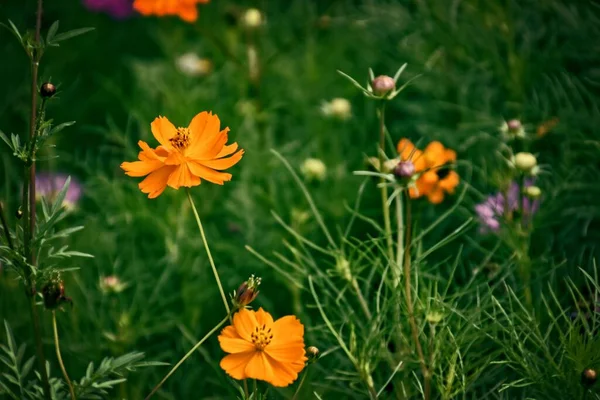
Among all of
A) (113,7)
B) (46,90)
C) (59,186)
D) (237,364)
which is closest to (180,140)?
(46,90)

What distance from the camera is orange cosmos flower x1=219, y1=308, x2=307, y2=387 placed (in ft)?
2.22

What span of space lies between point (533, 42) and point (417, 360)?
893 millimetres

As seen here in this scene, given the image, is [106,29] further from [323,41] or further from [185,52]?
[323,41]

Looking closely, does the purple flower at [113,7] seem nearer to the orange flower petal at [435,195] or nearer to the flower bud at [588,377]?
the orange flower petal at [435,195]

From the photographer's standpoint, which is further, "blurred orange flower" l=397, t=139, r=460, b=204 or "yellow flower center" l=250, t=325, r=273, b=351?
"blurred orange flower" l=397, t=139, r=460, b=204

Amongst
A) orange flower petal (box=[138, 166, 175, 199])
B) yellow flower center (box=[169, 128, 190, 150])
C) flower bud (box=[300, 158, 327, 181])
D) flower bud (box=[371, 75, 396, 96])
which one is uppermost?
flower bud (box=[371, 75, 396, 96])

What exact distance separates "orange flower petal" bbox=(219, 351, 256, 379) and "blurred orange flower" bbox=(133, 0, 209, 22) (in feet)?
2.23

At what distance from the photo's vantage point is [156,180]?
74 cm

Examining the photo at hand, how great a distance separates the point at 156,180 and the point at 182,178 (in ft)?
0.13

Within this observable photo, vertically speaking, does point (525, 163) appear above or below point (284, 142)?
above

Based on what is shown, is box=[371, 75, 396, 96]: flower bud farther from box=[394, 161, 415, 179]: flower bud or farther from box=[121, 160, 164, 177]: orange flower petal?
box=[121, 160, 164, 177]: orange flower petal

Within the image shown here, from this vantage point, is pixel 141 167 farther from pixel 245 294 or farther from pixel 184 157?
pixel 245 294

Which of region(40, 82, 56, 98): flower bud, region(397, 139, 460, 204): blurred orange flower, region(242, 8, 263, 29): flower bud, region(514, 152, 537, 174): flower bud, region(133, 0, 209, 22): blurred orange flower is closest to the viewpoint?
region(40, 82, 56, 98): flower bud

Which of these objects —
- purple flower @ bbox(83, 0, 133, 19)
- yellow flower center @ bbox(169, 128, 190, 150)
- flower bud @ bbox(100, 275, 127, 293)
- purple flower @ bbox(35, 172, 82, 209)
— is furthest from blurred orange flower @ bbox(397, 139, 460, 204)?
purple flower @ bbox(83, 0, 133, 19)
